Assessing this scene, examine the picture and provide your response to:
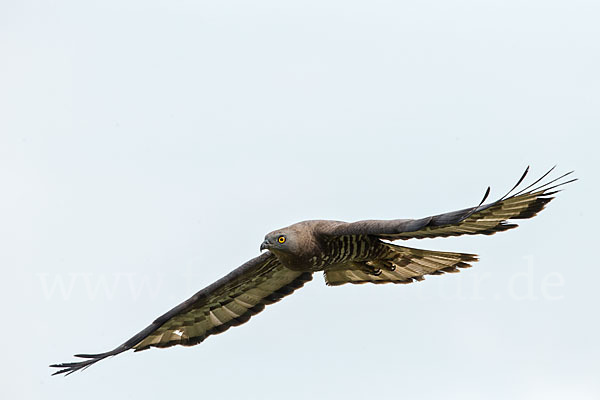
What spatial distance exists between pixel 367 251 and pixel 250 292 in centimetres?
273

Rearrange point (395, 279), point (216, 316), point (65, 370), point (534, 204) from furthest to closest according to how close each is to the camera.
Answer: point (216, 316)
point (395, 279)
point (65, 370)
point (534, 204)

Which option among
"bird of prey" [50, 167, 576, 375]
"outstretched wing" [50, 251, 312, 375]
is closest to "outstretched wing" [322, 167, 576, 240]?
"bird of prey" [50, 167, 576, 375]

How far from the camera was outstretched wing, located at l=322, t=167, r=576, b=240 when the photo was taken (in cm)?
1287

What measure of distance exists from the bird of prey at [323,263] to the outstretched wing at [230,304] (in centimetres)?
1

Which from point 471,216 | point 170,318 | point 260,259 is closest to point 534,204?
point 471,216

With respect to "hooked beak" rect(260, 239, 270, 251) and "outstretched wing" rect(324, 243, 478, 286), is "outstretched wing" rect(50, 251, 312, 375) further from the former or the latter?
"hooked beak" rect(260, 239, 270, 251)

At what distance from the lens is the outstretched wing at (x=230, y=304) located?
1709 cm

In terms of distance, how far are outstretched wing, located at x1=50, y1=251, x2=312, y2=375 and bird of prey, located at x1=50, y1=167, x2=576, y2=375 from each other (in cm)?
1

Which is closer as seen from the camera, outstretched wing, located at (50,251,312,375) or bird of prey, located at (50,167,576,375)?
bird of prey, located at (50,167,576,375)

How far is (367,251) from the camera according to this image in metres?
15.6

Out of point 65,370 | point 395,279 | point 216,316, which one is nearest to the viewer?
point 65,370

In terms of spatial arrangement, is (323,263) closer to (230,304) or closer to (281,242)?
(281,242)

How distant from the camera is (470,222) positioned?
1380 centimetres

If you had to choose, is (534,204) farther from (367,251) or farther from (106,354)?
(106,354)
